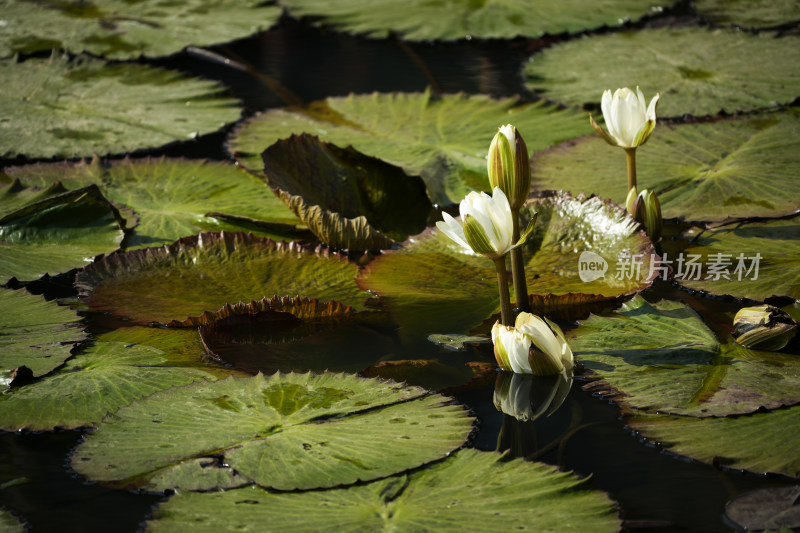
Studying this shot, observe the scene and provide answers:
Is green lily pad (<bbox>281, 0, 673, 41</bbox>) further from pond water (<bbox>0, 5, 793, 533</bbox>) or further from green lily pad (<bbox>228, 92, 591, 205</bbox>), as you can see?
pond water (<bbox>0, 5, 793, 533</bbox>)

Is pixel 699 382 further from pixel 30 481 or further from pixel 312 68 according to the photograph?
pixel 312 68

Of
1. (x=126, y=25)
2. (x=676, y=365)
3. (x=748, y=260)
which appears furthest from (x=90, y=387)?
(x=126, y=25)

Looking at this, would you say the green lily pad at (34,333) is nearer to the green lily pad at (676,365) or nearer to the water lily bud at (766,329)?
the green lily pad at (676,365)

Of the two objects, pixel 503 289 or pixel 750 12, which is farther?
pixel 750 12

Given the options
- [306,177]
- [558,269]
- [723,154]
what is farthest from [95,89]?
[723,154]

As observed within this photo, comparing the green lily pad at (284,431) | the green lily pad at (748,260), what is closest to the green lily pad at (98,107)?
the green lily pad at (284,431)

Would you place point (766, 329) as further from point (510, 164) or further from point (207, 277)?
point (207, 277)

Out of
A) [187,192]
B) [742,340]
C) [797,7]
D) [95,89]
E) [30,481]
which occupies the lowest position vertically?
[30,481]
